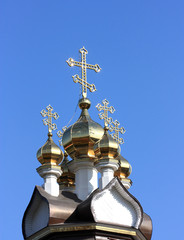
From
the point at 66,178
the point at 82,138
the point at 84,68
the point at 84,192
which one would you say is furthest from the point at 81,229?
the point at 84,68

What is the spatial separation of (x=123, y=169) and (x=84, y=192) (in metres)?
1.36

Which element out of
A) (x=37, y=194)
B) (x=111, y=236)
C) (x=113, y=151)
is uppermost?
(x=113, y=151)

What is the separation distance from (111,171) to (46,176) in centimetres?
112

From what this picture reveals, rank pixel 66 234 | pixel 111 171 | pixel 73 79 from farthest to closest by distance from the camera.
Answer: pixel 73 79, pixel 111 171, pixel 66 234

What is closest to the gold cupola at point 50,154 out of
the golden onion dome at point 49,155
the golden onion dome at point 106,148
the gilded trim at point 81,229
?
the golden onion dome at point 49,155

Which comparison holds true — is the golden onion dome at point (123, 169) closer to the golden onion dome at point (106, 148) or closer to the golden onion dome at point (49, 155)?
the golden onion dome at point (106, 148)

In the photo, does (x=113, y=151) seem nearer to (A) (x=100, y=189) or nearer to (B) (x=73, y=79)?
(A) (x=100, y=189)

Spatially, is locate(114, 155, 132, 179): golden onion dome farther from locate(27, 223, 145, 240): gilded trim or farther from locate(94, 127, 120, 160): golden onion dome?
locate(27, 223, 145, 240): gilded trim

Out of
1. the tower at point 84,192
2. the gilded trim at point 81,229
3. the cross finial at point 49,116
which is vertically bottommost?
the gilded trim at point 81,229

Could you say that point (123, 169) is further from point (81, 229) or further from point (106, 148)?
point (81, 229)

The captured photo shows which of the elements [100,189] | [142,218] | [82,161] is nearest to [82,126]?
[82,161]

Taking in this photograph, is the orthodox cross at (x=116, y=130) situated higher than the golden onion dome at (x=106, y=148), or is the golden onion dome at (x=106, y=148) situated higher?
the orthodox cross at (x=116, y=130)

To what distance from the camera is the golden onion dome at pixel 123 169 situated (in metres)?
12.4

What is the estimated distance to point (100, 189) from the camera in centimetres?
1081
